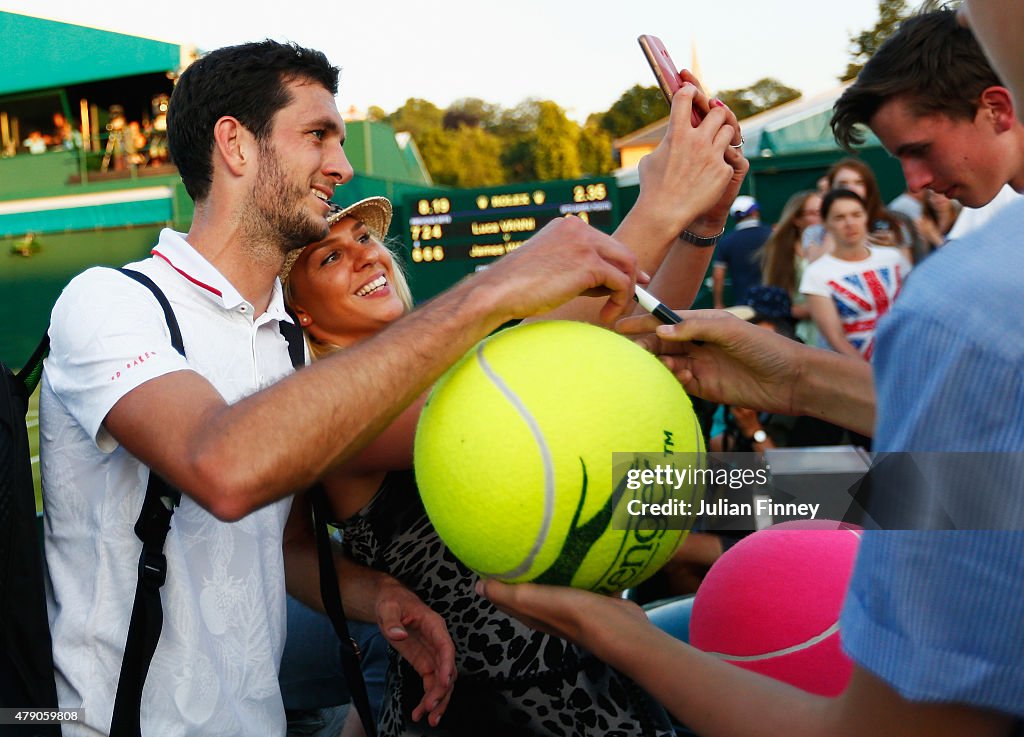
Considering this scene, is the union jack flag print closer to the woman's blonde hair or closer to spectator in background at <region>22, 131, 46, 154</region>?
the woman's blonde hair

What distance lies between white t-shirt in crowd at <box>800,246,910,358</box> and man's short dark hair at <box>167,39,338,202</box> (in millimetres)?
4190

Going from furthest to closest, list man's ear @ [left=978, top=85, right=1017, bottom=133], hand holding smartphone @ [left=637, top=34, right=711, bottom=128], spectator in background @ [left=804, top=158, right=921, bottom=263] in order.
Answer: spectator in background @ [left=804, top=158, right=921, bottom=263] → man's ear @ [left=978, top=85, right=1017, bottom=133] → hand holding smartphone @ [left=637, top=34, right=711, bottom=128]

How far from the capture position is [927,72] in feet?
9.99

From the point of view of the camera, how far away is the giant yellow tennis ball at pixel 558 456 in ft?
4.26

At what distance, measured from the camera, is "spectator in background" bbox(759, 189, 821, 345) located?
706cm

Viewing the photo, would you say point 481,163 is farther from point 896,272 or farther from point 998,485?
point 998,485

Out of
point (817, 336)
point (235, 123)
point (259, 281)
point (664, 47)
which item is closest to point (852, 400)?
point (664, 47)

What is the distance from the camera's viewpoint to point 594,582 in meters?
1.41

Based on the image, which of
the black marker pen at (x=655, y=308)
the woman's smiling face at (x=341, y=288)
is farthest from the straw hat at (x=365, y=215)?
the black marker pen at (x=655, y=308)

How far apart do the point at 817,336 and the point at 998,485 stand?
5.78 m

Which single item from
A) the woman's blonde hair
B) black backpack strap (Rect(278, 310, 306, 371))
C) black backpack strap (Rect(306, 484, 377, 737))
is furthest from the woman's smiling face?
the woman's blonde hair

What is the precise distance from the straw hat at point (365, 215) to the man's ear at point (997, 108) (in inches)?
77.7

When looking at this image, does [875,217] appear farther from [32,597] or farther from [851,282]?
[32,597]

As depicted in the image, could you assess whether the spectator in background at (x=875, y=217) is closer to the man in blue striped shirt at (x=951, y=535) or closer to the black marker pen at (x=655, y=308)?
the black marker pen at (x=655, y=308)
